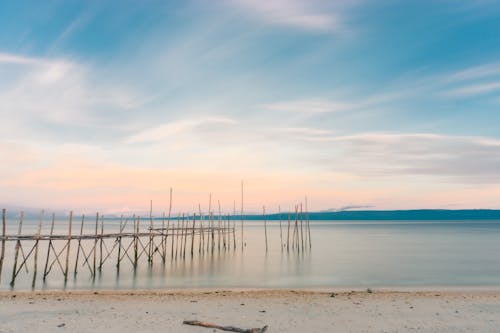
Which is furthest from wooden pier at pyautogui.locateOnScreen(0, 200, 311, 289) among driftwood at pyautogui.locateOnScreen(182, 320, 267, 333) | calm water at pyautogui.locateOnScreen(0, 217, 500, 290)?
driftwood at pyautogui.locateOnScreen(182, 320, 267, 333)

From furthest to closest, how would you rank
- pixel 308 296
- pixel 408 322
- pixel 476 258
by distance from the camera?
1. pixel 476 258
2. pixel 308 296
3. pixel 408 322

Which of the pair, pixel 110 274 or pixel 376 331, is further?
pixel 110 274

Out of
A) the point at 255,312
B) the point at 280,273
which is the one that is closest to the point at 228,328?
the point at 255,312

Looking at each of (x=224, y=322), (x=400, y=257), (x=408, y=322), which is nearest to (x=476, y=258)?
(x=400, y=257)

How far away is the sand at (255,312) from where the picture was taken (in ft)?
42.0

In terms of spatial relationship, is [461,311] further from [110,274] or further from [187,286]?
[110,274]

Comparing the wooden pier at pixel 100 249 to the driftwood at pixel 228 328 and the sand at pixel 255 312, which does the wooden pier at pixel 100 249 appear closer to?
the sand at pixel 255 312

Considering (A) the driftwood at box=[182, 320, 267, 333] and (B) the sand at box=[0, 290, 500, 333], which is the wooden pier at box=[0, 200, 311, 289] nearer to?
(B) the sand at box=[0, 290, 500, 333]

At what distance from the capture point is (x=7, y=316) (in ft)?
45.8

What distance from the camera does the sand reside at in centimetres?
1280

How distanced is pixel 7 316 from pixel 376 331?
12123 millimetres

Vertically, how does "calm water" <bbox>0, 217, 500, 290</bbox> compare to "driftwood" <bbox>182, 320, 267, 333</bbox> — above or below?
below

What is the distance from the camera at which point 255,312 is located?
14.7 metres

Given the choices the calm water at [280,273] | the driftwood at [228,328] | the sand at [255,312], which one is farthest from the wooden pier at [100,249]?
the driftwood at [228,328]
